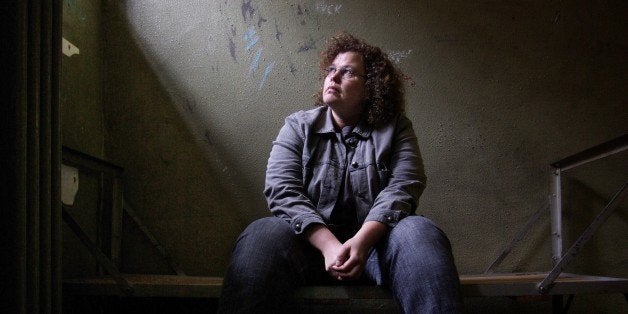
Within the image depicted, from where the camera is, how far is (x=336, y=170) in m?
1.54

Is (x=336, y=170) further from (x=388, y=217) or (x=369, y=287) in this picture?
(x=369, y=287)

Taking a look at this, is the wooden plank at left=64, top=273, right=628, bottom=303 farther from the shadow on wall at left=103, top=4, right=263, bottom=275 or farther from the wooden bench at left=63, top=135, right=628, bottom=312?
the shadow on wall at left=103, top=4, right=263, bottom=275

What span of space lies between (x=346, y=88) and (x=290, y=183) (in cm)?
→ 39

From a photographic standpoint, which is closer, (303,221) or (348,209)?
(303,221)

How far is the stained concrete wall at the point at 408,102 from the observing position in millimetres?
2188

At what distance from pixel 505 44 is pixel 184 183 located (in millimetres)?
1648

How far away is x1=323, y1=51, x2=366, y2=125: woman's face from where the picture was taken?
161 cm

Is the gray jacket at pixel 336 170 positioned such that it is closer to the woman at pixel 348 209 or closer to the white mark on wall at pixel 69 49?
the woman at pixel 348 209

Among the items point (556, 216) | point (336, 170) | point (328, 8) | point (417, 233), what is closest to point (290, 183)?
point (336, 170)

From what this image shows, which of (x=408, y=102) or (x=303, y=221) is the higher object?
(x=408, y=102)

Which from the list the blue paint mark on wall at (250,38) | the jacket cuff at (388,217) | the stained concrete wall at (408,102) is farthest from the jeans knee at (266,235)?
the blue paint mark on wall at (250,38)

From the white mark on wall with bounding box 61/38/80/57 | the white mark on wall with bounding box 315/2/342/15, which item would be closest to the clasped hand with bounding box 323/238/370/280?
the white mark on wall with bounding box 315/2/342/15

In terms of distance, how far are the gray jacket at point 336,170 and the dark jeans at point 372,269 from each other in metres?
0.08

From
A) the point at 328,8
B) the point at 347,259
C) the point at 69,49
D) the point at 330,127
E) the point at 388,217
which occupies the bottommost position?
the point at 347,259
